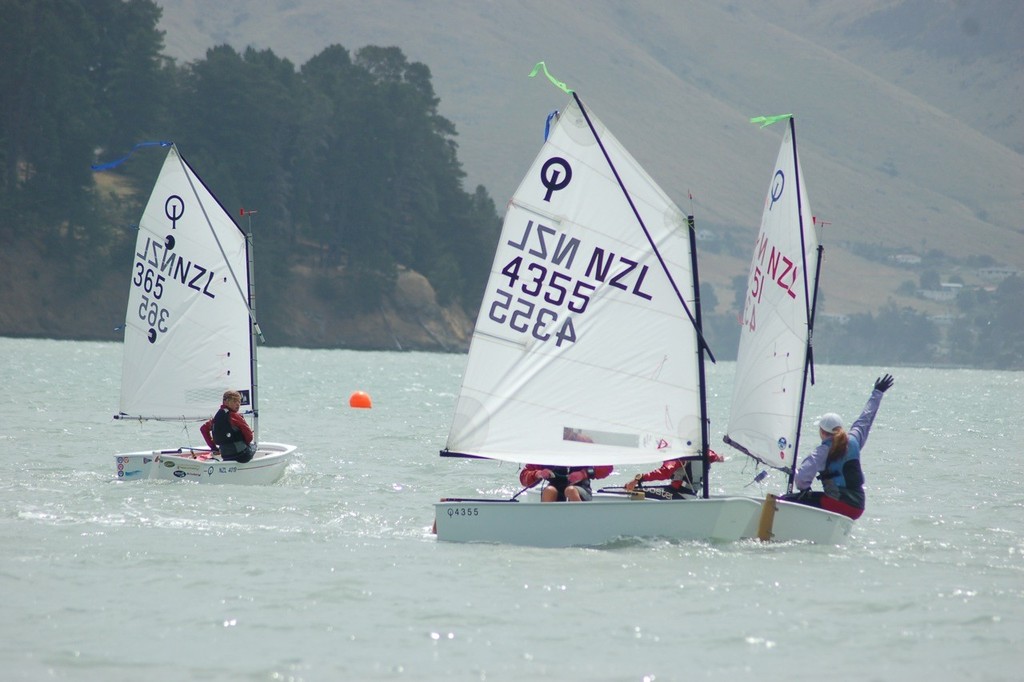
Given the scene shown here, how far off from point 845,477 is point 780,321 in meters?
2.01

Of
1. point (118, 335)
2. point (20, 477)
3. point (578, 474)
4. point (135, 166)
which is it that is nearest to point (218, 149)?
point (135, 166)

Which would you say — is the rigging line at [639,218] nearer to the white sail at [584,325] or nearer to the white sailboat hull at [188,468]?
the white sail at [584,325]

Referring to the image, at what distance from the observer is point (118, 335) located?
88375mm

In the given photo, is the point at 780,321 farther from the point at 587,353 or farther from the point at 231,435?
the point at 231,435

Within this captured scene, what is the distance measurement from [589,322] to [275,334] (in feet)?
271

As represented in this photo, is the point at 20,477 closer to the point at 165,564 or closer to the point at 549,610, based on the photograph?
the point at 165,564

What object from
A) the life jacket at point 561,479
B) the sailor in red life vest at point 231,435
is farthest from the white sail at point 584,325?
the sailor in red life vest at point 231,435

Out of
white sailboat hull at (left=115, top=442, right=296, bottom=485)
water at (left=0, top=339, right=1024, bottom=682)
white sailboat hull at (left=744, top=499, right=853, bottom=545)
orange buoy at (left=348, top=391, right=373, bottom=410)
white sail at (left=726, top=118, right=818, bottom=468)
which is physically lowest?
water at (left=0, top=339, right=1024, bottom=682)

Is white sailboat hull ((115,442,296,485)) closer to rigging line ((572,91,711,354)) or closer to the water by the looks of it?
the water

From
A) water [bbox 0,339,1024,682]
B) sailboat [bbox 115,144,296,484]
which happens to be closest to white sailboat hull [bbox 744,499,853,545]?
water [bbox 0,339,1024,682]

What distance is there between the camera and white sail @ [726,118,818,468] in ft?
54.6

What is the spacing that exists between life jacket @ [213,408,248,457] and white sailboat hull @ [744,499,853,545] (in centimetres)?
846

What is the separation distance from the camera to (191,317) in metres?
23.1

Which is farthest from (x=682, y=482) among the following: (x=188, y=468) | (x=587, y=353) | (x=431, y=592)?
(x=188, y=468)
